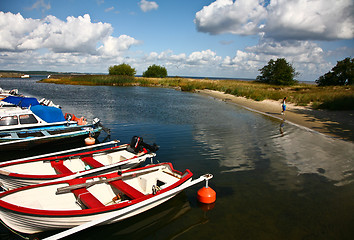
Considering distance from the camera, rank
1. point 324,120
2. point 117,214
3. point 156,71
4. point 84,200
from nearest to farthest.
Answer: point 117,214 < point 84,200 < point 324,120 < point 156,71

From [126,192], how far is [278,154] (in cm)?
1023

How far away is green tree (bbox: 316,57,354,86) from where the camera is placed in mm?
50528

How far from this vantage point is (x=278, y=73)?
7331 centimetres

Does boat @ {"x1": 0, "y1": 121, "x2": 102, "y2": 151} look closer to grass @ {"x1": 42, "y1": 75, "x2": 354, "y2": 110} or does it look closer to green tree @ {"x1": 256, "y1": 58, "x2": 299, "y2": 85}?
grass @ {"x1": 42, "y1": 75, "x2": 354, "y2": 110}

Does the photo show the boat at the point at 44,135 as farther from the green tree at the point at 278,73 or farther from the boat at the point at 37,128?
the green tree at the point at 278,73

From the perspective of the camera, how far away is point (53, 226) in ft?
20.8

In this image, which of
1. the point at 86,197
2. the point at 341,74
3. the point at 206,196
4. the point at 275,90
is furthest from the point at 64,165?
the point at 341,74

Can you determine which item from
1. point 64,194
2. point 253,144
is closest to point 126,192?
point 64,194

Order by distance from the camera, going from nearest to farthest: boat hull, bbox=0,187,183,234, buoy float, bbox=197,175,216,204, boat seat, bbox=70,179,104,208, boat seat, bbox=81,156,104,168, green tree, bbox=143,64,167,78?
boat hull, bbox=0,187,183,234
boat seat, bbox=70,179,104,208
buoy float, bbox=197,175,216,204
boat seat, bbox=81,156,104,168
green tree, bbox=143,64,167,78

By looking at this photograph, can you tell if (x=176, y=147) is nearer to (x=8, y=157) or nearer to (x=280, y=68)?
(x=8, y=157)

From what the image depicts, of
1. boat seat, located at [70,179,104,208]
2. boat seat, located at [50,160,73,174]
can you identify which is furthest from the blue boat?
boat seat, located at [70,179,104,208]

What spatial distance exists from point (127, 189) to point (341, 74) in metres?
61.5

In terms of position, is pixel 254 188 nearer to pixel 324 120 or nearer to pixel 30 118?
pixel 30 118

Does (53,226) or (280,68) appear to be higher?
(280,68)
